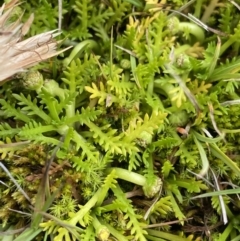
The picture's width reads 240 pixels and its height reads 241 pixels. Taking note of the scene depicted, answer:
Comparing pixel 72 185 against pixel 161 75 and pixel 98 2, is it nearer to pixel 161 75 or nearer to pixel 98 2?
pixel 161 75

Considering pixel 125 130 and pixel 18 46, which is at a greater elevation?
pixel 18 46

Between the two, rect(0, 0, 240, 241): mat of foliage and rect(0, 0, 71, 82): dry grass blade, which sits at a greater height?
rect(0, 0, 71, 82): dry grass blade

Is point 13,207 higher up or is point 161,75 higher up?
point 161,75

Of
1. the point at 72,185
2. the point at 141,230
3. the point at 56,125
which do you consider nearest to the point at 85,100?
the point at 56,125

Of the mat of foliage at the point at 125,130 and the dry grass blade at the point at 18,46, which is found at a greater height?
the dry grass blade at the point at 18,46
